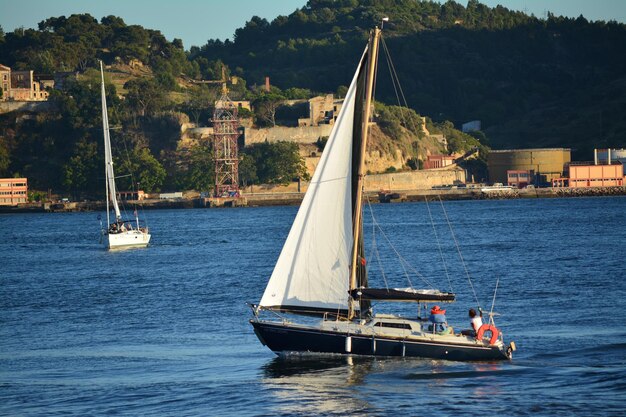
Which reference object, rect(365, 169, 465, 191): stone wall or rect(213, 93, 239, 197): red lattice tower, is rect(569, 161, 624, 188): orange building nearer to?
rect(365, 169, 465, 191): stone wall

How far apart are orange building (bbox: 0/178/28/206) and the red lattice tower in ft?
74.2

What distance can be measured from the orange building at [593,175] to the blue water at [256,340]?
269ft

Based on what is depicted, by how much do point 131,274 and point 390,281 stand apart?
1508 cm

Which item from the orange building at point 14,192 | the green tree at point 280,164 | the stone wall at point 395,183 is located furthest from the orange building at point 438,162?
the orange building at point 14,192

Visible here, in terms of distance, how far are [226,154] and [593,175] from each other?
142ft

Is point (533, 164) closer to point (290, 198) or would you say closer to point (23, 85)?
point (290, 198)

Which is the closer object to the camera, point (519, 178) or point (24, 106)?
point (519, 178)

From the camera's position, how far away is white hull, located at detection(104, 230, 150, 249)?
273 ft

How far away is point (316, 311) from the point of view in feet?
117

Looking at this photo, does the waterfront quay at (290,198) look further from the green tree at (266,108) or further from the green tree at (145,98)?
the green tree at (145,98)

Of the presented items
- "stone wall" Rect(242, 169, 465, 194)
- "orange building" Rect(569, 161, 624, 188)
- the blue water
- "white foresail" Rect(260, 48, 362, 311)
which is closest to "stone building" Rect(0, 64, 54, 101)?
"stone wall" Rect(242, 169, 465, 194)

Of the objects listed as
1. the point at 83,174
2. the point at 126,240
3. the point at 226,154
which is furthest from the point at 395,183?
the point at 126,240

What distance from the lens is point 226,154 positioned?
158 metres

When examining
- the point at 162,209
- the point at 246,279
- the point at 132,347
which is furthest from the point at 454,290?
the point at 162,209
